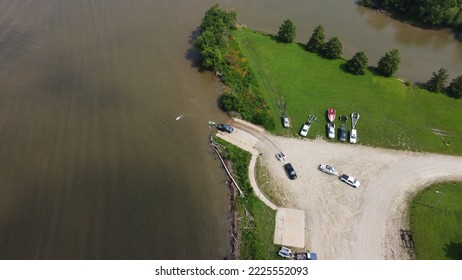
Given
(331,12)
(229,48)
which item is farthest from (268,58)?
(331,12)

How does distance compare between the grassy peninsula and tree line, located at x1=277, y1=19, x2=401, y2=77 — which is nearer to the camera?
the grassy peninsula

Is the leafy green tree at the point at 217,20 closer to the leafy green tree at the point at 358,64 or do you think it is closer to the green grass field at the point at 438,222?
the leafy green tree at the point at 358,64

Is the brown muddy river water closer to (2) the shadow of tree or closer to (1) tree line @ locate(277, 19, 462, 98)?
(1) tree line @ locate(277, 19, 462, 98)

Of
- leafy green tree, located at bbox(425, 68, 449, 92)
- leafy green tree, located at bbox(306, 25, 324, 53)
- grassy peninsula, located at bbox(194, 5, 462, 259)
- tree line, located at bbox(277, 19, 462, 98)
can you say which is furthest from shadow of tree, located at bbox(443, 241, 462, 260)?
leafy green tree, located at bbox(306, 25, 324, 53)

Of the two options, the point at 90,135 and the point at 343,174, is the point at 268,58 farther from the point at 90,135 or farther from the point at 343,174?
the point at 90,135

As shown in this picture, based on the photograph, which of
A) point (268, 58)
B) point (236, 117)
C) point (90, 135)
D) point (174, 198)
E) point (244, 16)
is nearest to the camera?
point (174, 198)

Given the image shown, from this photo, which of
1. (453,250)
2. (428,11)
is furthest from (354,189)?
(428,11)

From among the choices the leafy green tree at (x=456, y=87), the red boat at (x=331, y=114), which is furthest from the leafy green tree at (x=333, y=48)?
the leafy green tree at (x=456, y=87)
